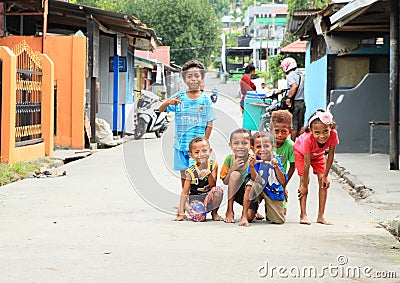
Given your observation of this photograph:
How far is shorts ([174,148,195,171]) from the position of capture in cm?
842

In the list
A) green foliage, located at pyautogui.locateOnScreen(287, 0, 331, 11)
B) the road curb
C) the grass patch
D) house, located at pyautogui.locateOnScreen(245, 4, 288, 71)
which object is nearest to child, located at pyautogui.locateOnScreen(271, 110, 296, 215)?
the road curb

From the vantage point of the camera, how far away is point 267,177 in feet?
25.2

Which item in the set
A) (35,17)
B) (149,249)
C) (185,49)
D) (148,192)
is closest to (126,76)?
(35,17)

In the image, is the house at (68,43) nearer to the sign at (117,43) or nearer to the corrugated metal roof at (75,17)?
the corrugated metal roof at (75,17)

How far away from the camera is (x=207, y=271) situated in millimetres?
5391

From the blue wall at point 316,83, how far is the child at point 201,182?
9432 millimetres

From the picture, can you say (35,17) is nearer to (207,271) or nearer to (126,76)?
(126,76)

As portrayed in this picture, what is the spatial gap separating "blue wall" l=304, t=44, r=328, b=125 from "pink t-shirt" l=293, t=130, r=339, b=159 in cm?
929

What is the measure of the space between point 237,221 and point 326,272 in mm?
2536

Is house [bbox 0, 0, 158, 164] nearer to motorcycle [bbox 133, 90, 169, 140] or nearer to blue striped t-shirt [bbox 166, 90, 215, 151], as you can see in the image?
motorcycle [bbox 133, 90, 169, 140]

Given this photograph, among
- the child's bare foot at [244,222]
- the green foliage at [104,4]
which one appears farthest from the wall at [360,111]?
the green foliage at [104,4]

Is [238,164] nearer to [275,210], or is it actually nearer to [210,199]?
[210,199]

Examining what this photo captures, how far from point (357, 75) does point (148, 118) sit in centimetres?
766

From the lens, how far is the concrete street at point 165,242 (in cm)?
536
